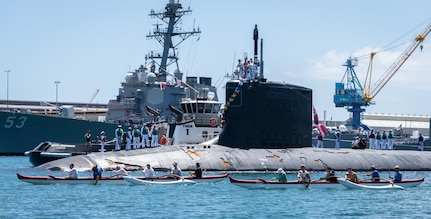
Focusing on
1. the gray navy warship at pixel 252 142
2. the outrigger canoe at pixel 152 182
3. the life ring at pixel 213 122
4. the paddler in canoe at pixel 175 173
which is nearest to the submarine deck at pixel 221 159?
the gray navy warship at pixel 252 142

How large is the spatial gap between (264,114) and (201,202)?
31.8 ft

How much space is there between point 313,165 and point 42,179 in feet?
39.5

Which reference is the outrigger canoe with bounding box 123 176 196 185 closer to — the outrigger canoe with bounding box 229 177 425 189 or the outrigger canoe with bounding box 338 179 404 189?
the outrigger canoe with bounding box 229 177 425 189

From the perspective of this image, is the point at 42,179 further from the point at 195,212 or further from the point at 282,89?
the point at 282,89

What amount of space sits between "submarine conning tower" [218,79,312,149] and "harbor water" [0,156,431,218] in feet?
15.0

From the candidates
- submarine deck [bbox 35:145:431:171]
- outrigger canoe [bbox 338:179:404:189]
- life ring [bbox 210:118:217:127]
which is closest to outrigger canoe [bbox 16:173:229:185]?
submarine deck [bbox 35:145:431:171]

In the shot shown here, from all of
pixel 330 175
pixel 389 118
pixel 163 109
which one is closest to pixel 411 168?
pixel 330 175

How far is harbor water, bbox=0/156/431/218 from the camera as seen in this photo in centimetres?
1953

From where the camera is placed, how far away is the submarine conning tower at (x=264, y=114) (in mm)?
30562

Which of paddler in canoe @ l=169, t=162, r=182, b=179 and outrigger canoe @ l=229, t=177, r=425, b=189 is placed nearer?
outrigger canoe @ l=229, t=177, r=425, b=189

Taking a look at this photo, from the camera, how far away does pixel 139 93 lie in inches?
2343

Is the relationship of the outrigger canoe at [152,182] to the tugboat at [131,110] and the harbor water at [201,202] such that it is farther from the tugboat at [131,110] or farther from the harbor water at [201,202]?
the tugboat at [131,110]

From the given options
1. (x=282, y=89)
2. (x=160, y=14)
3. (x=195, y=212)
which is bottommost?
(x=195, y=212)

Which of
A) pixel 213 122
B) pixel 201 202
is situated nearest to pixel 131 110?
pixel 213 122
